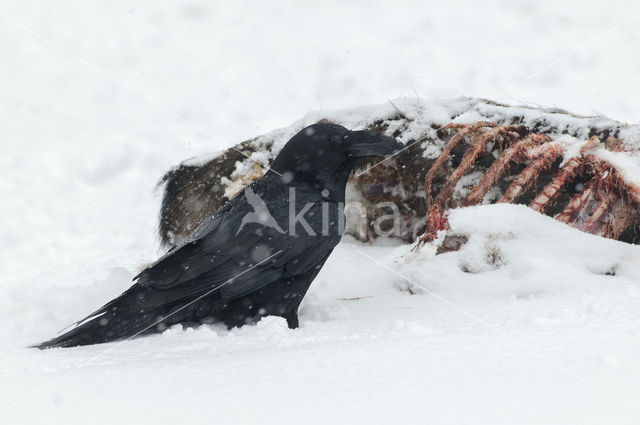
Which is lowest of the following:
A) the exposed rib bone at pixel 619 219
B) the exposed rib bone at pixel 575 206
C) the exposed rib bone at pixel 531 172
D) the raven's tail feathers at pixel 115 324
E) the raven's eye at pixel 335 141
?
the exposed rib bone at pixel 619 219

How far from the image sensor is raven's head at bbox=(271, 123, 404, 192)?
255 cm

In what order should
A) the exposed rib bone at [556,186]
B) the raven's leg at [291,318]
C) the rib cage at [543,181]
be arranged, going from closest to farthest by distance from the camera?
the raven's leg at [291,318] < the rib cage at [543,181] < the exposed rib bone at [556,186]

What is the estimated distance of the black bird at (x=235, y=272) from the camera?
2275mm

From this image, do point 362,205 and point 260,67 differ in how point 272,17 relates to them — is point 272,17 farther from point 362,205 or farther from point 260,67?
point 362,205

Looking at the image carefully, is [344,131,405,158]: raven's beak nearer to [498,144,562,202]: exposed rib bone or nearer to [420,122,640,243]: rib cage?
[420,122,640,243]: rib cage

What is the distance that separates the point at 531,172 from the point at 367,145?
2.90ft

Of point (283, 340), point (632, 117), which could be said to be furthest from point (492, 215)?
point (632, 117)

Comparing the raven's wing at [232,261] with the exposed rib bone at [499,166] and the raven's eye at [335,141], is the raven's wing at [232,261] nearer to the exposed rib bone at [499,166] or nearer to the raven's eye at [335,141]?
the raven's eye at [335,141]

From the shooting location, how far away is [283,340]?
74.3 inches

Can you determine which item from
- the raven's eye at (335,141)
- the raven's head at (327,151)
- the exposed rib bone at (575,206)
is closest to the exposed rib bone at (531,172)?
the exposed rib bone at (575,206)

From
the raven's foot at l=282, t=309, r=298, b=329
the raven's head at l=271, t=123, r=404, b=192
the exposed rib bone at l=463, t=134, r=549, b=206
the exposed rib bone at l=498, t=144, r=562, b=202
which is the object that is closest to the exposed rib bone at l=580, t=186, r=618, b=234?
the exposed rib bone at l=498, t=144, r=562, b=202

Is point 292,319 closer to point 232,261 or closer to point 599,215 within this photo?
point 232,261

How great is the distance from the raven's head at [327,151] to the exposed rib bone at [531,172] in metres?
0.67

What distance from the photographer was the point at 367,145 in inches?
100
